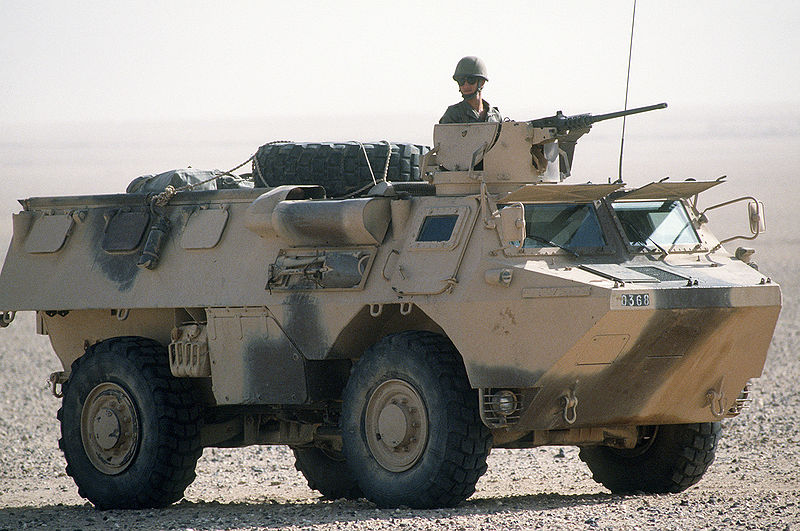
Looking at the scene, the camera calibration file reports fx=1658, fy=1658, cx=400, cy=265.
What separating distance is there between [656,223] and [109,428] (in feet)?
15.9

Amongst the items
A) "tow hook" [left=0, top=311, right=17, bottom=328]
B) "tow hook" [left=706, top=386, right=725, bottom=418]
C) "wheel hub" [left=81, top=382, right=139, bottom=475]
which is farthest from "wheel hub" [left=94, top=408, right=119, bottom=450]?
"tow hook" [left=706, top=386, right=725, bottom=418]

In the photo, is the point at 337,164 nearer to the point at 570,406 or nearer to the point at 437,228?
the point at 437,228

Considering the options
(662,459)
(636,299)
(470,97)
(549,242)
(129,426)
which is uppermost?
(470,97)

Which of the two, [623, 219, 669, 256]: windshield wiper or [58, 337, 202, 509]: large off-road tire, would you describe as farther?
[58, 337, 202, 509]: large off-road tire

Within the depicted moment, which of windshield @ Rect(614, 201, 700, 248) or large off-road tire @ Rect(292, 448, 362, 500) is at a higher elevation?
windshield @ Rect(614, 201, 700, 248)

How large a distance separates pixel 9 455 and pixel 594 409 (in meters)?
8.76

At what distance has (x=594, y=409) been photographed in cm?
1209

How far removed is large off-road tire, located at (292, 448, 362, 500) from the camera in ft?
49.7

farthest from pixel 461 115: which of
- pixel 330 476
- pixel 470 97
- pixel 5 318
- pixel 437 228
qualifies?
pixel 5 318

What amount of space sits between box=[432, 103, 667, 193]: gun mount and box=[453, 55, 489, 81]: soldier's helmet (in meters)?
0.82

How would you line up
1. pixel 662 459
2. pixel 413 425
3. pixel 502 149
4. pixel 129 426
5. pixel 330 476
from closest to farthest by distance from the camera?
pixel 413 425, pixel 502 149, pixel 662 459, pixel 129 426, pixel 330 476

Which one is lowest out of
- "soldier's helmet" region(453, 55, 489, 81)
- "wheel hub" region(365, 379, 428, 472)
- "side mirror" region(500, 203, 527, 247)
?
"wheel hub" region(365, 379, 428, 472)

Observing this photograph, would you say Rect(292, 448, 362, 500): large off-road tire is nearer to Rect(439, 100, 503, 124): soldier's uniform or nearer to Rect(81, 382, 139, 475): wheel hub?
Rect(81, 382, 139, 475): wheel hub

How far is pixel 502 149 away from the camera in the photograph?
12.7 meters
